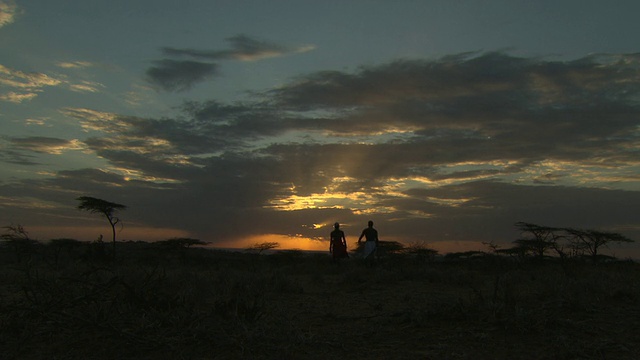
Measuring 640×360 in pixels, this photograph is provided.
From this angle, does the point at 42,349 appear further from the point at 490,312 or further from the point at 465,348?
the point at 490,312

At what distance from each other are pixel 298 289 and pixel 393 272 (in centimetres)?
380

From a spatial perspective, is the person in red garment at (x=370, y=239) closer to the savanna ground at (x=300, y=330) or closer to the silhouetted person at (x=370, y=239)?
the silhouetted person at (x=370, y=239)

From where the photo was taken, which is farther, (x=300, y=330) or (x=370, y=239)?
(x=370, y=239)

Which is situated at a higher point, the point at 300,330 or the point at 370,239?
the point at 370,239

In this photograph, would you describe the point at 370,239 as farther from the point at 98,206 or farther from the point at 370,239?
the point at 98,206

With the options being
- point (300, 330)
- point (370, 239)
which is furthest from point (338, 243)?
point (300, 330)

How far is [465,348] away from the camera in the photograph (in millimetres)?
5035

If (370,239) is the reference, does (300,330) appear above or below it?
below

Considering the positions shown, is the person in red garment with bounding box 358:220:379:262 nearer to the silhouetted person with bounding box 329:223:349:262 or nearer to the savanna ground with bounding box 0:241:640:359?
the silhouetted person with bounding box 329:223:349:262

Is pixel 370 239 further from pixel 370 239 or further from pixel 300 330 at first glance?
pixel 300 330

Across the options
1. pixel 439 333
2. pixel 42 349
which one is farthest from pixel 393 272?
pixel 42 349

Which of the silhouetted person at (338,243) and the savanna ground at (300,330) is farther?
the silhouetted person at (338,243)

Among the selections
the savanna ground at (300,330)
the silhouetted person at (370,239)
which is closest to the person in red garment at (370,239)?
the silhouetted person at (370,239)

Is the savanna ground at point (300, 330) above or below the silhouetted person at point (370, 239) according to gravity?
below
